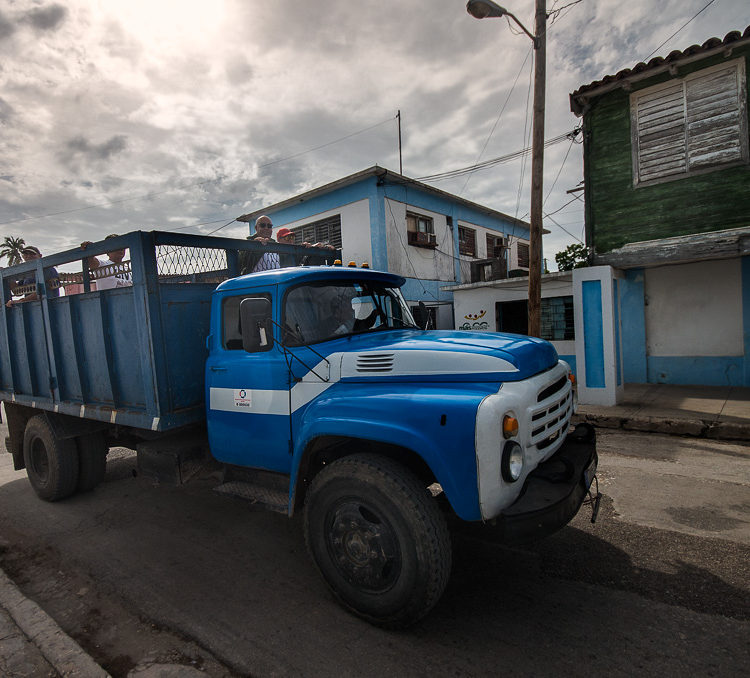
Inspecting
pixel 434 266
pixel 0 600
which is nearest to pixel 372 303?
pixel 0 600

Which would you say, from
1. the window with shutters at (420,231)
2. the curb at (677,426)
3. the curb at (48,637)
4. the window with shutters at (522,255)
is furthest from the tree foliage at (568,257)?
the curb at (48,637)

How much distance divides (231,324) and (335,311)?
2.84 ft

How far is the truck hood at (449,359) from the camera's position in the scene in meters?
2.57

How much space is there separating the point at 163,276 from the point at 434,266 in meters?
12.8

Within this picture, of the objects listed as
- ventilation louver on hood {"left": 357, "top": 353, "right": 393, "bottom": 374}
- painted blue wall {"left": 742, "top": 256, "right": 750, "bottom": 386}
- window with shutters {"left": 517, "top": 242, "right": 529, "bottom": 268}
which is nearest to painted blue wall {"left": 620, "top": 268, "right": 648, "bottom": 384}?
painted blue wall {"left": 742, "top": 256, "right": 750, "bottom": 386}

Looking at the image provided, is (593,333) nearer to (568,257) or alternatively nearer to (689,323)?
(689,323)

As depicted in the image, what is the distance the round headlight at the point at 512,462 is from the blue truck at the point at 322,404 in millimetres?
11

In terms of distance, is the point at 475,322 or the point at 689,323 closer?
the point at 689,323

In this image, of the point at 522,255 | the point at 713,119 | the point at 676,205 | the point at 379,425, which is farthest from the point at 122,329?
the point at 522,255

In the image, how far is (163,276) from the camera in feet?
12.3

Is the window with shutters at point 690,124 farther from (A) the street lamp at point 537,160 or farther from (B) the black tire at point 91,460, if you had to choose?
(B) the black tire at point 91,460

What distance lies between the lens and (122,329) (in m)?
3.91

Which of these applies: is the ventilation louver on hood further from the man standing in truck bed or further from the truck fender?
the man standing in truck bed

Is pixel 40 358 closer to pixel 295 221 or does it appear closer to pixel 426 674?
pixel 426 674
